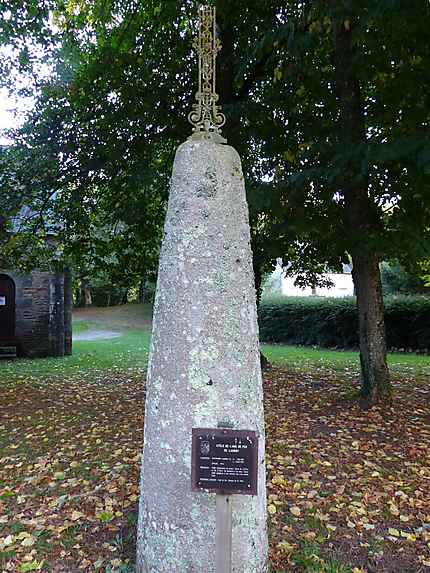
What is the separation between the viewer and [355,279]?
25.0 ft

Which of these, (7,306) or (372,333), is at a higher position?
(7,306)

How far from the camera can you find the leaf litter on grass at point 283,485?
357 centimetres

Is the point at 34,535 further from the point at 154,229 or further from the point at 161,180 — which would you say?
the point at 154,229

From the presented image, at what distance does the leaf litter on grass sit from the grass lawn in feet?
0.04

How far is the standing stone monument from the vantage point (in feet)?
9.58

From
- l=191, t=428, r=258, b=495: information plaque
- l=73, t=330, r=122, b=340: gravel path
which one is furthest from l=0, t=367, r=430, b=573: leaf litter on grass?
l=73, t=330, r=122, b=340: gravel path

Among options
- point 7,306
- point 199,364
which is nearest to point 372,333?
point 199,364

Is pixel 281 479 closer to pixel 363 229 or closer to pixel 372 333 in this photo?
pixel 372 333

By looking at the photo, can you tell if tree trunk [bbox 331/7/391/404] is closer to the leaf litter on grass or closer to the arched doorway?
the leaf litter on grass

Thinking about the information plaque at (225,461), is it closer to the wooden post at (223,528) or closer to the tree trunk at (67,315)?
the wooden post at (223,528)

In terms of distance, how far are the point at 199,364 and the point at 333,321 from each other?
56.6 ft

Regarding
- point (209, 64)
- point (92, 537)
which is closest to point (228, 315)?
point (209, 64)

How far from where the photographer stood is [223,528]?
2805mm

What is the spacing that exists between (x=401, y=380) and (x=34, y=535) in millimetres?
8366
